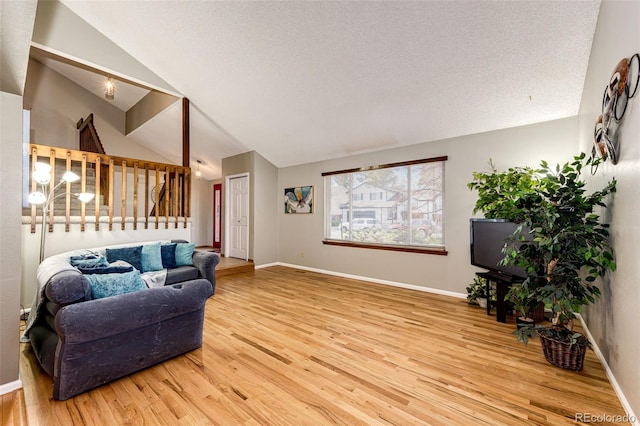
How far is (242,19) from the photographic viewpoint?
2920 millimetres

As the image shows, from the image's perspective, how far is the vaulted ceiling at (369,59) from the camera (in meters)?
2.43

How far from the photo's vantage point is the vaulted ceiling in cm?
243

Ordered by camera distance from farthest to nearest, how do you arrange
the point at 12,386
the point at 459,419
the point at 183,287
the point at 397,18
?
the point at 397,18 < the point at 183,287 < the point at 12,386 < the point at 459,419

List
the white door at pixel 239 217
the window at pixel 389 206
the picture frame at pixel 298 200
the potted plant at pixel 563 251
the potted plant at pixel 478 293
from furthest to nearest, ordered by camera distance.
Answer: the white door at pixel 239 217
the picture frame at pixel 298 200
the window at pixel 389 206
the potted plant at pixel 478 293
the potted plant at pixel 563 251

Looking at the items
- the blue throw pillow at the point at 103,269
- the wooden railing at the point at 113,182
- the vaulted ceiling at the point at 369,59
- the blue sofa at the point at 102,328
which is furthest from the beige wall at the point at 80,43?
the blue throw pillow at the point at 103,269

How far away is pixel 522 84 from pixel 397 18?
1.56m

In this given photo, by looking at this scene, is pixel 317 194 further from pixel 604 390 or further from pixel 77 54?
pixel 604 390

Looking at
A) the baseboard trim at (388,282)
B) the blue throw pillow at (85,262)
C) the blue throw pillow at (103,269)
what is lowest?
the baseboard trim at (388,282)

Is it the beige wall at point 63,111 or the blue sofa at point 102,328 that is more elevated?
the beige wall at point 63,111

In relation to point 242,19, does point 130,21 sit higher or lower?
higher

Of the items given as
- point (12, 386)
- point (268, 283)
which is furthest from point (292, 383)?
point (268, 283)

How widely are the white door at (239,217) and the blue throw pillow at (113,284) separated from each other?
3865 millimetres

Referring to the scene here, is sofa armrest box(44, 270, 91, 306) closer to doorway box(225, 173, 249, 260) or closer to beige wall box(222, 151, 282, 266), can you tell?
beige wall box(222, 151, 282, 266)

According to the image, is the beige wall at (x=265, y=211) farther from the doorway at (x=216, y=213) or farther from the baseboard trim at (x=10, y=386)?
the baseboard trim at (x=10, y=386)
